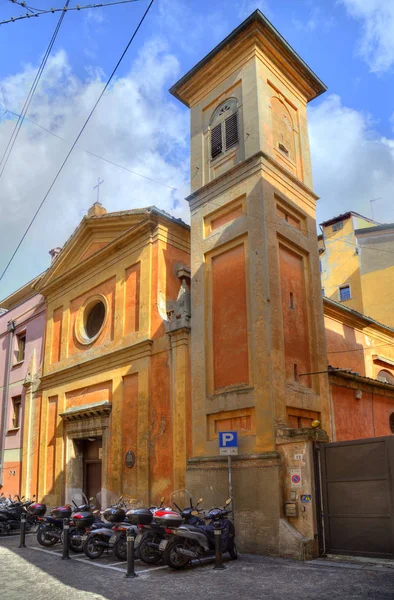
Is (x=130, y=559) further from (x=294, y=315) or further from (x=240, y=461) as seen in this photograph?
(x=294, y=315)

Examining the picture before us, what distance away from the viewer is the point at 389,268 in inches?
1034

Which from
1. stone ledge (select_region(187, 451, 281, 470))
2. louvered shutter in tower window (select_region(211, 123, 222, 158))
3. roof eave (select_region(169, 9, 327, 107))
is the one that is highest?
roof eave (select_region(169, 9, 327, 107))

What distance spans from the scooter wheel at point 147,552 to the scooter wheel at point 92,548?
140cm

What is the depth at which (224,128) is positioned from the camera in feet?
50.7

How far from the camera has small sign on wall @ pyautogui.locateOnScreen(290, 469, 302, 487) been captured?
10.7 m

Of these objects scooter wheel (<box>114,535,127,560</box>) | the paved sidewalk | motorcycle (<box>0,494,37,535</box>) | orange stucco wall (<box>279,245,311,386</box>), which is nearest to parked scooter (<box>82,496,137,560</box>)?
scooter wheel (<box>114,535,127,560</box>)

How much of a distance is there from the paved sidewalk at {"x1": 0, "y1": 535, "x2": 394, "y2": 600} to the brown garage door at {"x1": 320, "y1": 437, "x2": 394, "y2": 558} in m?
0.60

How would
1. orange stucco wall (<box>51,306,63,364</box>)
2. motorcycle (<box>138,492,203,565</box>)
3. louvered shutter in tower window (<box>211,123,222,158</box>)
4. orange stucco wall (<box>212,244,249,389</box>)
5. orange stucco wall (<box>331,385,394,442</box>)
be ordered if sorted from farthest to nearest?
orange stucco wall (<box>51,306,63,364</box>) → louvered shutter in tower window (<box>211,123,222,158</box>) → orange stucco wall (<box>331,385,394,442</box>) → orange stucco wall (<box>212,244,249,389</box>) → motorcycle (<box>138,492,203,565</box>)

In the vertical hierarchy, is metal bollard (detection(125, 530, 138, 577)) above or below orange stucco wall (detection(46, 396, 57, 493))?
below

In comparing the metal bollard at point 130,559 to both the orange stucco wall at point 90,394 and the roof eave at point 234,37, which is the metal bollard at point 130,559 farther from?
the roof eave at point 234,37

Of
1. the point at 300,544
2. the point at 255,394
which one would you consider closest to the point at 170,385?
the point at 255,394

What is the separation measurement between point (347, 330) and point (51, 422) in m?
11.5

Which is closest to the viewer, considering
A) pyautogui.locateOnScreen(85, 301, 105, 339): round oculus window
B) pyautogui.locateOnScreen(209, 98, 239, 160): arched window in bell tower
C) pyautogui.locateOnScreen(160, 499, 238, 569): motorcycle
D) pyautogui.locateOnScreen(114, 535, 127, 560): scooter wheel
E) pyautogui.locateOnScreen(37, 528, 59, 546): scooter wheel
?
pyautogui.locateOnScreen(160, 499, 238, 569): motorcycle

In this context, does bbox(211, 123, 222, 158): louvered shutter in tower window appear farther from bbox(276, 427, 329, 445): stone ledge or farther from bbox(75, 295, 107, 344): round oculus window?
bbox(276, 427, 329, 445): stone ledge
